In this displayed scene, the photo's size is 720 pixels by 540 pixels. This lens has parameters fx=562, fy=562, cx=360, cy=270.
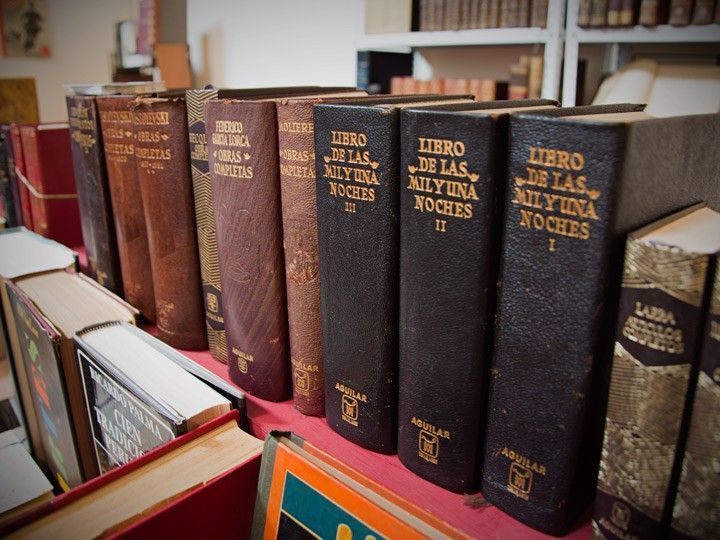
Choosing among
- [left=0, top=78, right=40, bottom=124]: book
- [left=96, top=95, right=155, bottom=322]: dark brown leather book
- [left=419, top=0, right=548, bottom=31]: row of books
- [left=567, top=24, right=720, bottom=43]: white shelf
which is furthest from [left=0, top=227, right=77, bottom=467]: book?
[left=0, top=78, right=40, bottom=124]: book

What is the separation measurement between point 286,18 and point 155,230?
155 cm

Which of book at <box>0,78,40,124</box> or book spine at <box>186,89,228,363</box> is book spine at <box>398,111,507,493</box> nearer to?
book spine at <box>186,89,228,363</box>

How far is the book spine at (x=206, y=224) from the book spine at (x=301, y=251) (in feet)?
0.48

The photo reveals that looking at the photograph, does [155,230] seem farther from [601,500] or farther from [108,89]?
[601,500]

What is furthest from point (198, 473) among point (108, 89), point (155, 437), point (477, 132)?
point (108, 89)

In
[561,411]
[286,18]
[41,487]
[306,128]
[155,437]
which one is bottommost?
[41,487]

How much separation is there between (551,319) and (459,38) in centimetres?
110

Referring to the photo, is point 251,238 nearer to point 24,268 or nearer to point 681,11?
point 24,268

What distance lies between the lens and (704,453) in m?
0.36

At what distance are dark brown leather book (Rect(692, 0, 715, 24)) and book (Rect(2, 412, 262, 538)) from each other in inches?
41.6

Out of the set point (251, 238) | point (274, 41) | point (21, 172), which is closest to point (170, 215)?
point (251, 238)

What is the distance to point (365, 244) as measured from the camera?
0.50m

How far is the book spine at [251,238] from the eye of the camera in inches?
23.0

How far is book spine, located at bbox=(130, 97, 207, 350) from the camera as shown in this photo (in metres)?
0.72
